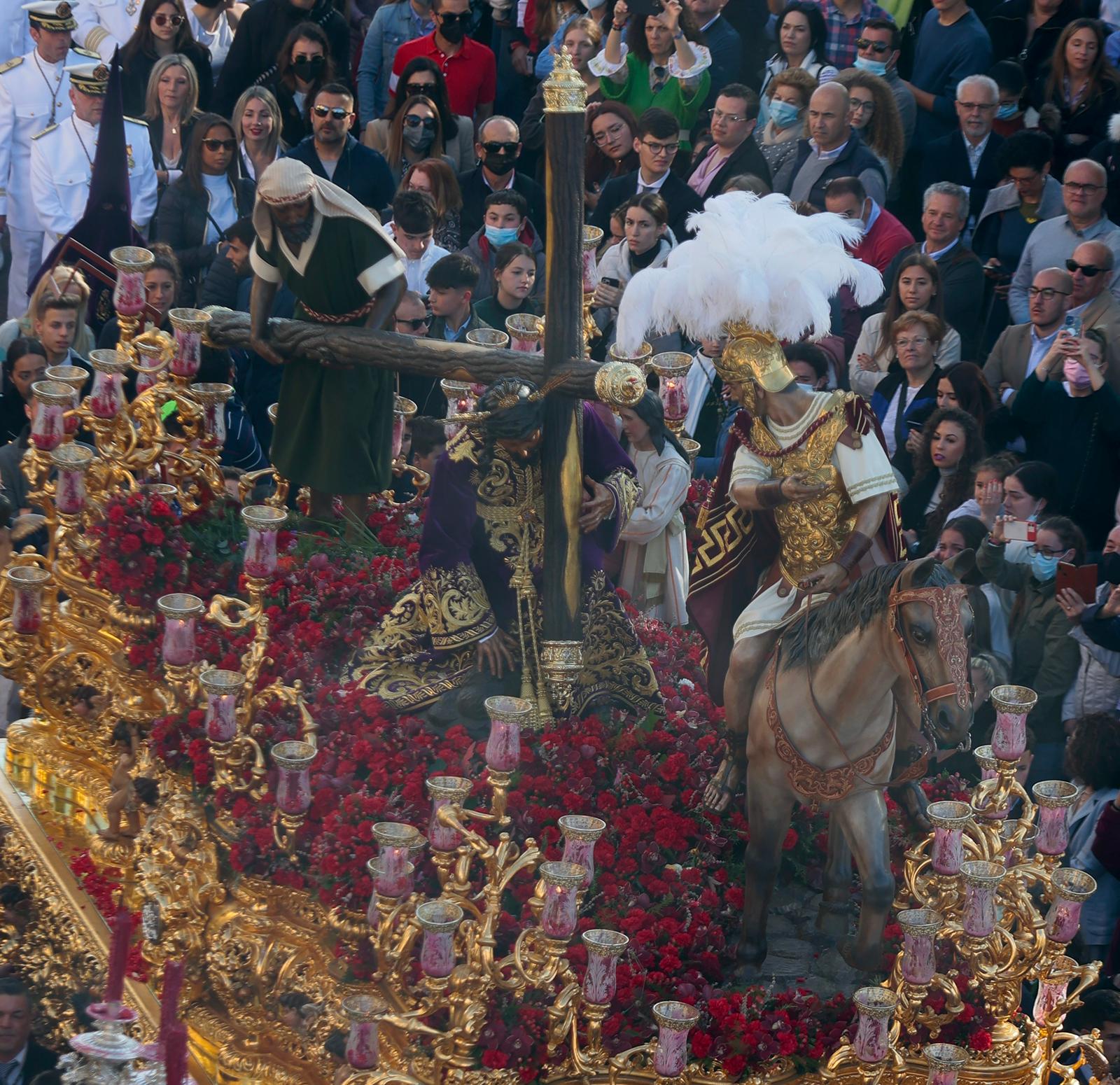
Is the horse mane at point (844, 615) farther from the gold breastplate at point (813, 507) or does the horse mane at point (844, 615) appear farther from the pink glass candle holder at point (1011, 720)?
the pink glass candle holder at point (1011, 720)

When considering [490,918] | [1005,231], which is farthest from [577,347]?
[1005,231]

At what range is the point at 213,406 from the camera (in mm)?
10516

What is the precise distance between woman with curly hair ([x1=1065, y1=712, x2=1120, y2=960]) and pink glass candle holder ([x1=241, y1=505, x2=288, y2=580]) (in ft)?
11.1

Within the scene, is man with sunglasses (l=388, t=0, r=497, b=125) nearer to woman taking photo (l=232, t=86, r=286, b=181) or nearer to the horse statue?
woman taking photo (l=232, t=86, r=286, b=181)

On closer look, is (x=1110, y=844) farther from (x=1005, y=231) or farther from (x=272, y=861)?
(x=1005, y=231)

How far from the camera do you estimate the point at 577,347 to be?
8.69 metres

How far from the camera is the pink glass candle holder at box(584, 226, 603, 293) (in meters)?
10.6

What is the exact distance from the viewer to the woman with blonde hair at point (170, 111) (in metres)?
13.6

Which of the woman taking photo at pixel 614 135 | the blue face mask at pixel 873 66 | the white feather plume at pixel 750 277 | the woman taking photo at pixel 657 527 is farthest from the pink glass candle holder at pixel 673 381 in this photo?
the blue face mask at pixel 873 66

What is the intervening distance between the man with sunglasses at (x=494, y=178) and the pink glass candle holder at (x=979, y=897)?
20.3 ft

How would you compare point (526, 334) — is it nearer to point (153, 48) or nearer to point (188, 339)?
point (188, 339)

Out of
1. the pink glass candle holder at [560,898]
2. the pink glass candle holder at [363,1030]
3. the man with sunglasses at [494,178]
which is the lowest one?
the pink glass candle holder at [363,1030]

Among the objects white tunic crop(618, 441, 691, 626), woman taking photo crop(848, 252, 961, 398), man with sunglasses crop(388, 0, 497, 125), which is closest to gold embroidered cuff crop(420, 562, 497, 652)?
white tunic crop(618, 441, 691, 626)

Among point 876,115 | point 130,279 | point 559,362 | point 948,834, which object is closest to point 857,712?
point 948,834
